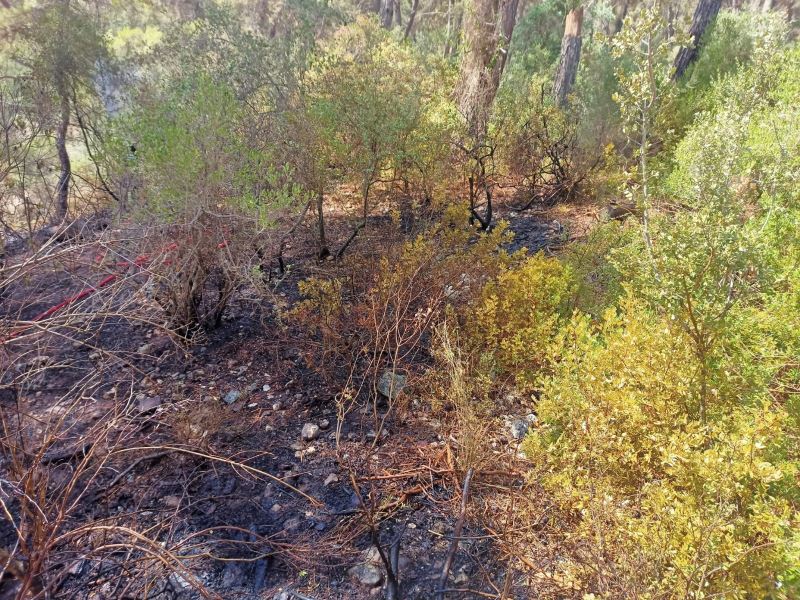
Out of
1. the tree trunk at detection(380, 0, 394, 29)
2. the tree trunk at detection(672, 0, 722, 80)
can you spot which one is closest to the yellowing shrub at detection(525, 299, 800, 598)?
the tree trunk at detection(672, 0, 722, 80)

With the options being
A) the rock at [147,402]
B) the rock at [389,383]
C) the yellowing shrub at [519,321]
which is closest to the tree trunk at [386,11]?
the yellowing shrub at [519,321]

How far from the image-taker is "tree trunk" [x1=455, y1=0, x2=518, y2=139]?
252 inches

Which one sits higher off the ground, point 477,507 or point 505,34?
point 505,34

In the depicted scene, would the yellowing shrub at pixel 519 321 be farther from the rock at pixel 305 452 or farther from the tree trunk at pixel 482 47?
the tree trunk at pixel 482 47

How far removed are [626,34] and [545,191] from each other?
4.06 m

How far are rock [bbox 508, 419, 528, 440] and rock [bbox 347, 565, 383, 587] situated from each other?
1.12 m

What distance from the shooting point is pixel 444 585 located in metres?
1.97

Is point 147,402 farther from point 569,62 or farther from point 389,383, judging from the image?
point 569,62

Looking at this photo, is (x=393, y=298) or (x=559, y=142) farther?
(x=559, y=142)

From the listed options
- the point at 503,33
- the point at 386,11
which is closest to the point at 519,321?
the point at 503,33

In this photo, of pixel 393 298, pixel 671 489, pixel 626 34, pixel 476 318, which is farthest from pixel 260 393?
pixel 626 34

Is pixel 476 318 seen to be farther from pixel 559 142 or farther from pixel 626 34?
pixel 559 142

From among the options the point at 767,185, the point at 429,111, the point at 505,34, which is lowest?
the point at 767,185

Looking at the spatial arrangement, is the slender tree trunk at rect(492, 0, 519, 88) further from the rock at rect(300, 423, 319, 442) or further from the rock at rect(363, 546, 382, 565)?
the rock at rect(363, 546, 382, 565)
